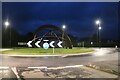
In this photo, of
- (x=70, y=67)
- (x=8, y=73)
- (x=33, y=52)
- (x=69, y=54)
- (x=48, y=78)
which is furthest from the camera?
(x=69, y=54)

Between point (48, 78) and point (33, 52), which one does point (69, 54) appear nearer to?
point (33, 52)

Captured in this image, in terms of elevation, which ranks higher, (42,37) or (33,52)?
(42,37)

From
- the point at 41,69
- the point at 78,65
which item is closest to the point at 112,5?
the point at 78,65

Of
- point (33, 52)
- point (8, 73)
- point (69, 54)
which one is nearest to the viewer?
point (8, 73)

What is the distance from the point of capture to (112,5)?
7.48 metres

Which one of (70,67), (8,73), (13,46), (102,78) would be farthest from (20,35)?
(102,78)

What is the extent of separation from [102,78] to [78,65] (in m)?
1.33

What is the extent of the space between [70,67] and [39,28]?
1715 mm

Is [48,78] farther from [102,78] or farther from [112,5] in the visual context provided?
[112,5]

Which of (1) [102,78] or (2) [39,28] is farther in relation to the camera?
(2) [39,28]

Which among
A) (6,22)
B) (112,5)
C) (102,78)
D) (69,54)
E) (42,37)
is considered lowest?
(102,78)

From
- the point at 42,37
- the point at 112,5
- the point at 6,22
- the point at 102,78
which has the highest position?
the point at 112,5

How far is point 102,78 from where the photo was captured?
6.34 metres

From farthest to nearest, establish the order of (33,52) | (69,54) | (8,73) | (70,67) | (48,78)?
(69,54)
(33,52)
(70,67)
(8,73)
(48,78)
